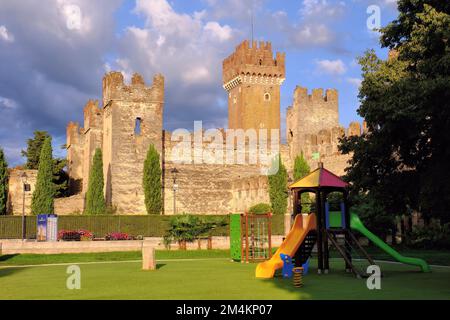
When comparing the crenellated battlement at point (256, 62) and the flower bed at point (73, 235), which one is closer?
the flower bed at point (73, 235)

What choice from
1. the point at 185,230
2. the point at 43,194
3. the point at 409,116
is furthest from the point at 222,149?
the point at 409,116

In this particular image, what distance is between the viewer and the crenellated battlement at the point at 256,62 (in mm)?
76000

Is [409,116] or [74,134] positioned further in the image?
[74,134]

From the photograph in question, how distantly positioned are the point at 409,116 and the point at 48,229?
24.5 m

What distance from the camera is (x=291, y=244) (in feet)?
60.4

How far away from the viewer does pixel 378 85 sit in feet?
66.8

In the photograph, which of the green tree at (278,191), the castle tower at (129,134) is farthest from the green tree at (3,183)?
the green tree at (278,191)

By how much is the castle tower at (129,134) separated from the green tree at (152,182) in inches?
61.1

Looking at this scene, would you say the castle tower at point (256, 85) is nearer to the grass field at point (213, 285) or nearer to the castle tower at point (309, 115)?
the castle tower at point (309, 115)

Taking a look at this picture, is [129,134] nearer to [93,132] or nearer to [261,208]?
[93,132]

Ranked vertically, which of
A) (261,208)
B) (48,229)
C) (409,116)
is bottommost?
(48,229)

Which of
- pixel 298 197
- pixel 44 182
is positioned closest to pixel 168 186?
pixel 44 182
